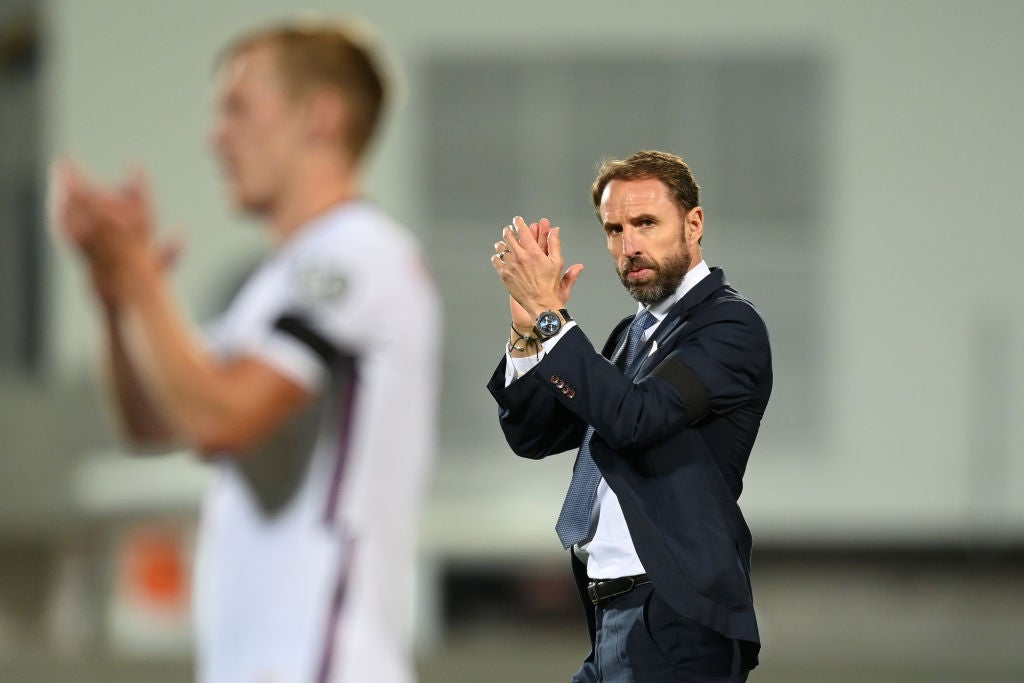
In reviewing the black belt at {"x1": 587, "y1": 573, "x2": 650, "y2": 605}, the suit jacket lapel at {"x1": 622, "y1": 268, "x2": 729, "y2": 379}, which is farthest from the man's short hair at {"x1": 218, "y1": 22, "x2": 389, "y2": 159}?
the black belt at {"x1": 587, "y1": 573, "x2": 650, "y2": 605}

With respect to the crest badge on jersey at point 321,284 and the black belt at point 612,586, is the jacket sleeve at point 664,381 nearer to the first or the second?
the black belt at point 612,586

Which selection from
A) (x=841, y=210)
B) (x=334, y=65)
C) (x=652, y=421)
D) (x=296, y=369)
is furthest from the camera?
(x=841, y=210)

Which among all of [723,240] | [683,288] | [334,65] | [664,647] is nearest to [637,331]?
[683,288]

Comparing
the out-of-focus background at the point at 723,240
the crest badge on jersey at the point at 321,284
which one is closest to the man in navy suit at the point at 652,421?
the crest badge on jersey at the point at 321,284

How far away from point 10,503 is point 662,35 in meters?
5.82

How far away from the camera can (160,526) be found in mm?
9961

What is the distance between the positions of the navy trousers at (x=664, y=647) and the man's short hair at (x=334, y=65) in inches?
41.3

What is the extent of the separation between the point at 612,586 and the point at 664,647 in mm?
143

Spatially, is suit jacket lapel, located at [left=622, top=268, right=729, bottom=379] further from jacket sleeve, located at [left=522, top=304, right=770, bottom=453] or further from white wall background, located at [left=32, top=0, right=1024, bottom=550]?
white wall background, located at [left=32, top=0, right=1024, bottom=550]

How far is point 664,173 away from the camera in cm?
273

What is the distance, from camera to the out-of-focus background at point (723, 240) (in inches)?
407

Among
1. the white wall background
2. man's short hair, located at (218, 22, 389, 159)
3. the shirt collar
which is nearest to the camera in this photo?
man's short hair, located at (218, 22, 389, 159)

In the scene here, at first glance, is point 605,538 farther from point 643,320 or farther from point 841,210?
point 841,210

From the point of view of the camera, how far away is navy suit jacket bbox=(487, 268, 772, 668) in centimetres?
258
